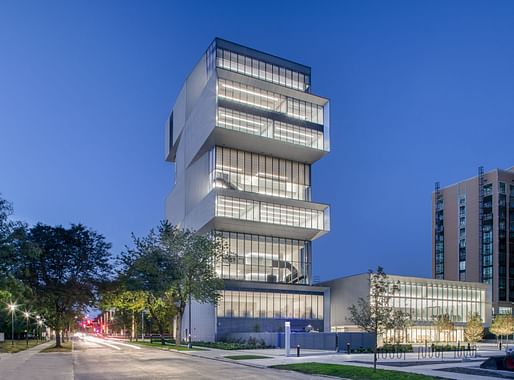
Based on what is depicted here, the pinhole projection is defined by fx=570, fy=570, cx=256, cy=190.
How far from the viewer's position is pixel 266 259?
9012 cm

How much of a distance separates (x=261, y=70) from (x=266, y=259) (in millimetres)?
32530

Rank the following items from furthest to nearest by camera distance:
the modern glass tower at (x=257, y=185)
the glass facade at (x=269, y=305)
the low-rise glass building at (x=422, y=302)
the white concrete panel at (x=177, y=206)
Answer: the white concrete panel at (x=177, y=206) → the low-rise glass building at (x=422, y=302) → the modern glass tower at (x=257, y=185) → the glass facade at (x=269, y=305)

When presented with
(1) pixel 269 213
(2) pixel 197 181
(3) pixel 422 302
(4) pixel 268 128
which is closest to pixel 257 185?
(1) pixel 269 213

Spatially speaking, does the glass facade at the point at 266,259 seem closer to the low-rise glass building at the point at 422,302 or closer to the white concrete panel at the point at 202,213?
the white concrete panel at the point at 202,213

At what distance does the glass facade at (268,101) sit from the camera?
297 feet

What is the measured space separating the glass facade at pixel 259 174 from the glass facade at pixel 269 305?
17.3 metres

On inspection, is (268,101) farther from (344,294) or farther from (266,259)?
(344,294)

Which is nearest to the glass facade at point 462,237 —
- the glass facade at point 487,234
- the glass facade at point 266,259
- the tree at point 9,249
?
the glass facade at point 487,234

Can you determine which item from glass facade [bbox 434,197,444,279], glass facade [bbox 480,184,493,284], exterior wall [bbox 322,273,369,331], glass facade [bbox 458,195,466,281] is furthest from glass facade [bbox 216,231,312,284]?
glass facade [bbox 434,197,444,279]

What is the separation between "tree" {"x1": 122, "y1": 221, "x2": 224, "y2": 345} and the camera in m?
66.4

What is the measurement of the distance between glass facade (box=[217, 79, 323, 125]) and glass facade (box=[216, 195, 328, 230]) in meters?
15.7

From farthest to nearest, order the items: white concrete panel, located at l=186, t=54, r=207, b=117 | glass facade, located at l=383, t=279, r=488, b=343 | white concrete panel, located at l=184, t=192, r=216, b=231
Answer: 1. white concrete panel, located at l=186, t=54, r=207, b=117
2. glass facade, located at l=383, t=279, r=488, b=343
3. white concrete panel, located at l=184, t=192, r=216, b=231

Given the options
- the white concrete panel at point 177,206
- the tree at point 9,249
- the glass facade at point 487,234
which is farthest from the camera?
the glass facade at point 487,234

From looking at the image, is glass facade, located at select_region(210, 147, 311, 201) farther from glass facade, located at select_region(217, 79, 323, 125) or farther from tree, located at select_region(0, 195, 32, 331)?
tree, located at select_region(0, 195, 32, 331)
